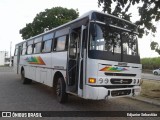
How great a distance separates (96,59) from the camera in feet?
23.5

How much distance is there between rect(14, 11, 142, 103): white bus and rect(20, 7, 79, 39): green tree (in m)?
24.9

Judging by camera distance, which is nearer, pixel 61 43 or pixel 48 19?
pixel 61 43

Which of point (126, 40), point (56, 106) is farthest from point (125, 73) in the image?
point (56, 106)

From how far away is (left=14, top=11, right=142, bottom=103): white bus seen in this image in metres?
7.19

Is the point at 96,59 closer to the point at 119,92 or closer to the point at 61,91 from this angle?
the point at 119,92

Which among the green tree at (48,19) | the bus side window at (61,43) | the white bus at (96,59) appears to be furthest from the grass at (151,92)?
the green tree at (48,19)

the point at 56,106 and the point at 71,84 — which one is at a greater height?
the point at 71,84

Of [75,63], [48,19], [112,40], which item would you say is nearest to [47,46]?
[75,63]

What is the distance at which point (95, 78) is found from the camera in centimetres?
709

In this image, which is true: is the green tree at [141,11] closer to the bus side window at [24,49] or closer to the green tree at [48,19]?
the bus side window at [24,49]

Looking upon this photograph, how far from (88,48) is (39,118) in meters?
2.60

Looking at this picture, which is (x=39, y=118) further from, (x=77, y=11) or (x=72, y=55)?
(x=77, y=11)

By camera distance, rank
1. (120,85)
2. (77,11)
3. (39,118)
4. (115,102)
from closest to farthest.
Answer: (39,118), (120,85), (115,102), (77,11)

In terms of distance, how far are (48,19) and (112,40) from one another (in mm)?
27959
